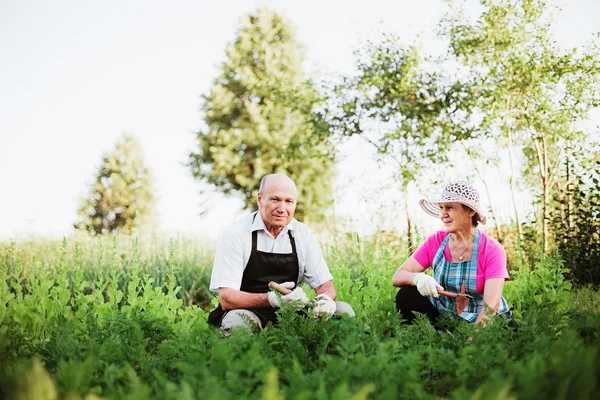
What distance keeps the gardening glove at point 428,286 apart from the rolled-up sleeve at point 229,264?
1109 millimetres

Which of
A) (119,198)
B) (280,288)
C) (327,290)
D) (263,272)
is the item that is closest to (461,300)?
(327,290)

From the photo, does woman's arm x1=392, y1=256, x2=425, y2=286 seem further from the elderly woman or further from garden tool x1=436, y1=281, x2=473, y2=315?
garden tool x1=436, y1=281, x2=473, y2=315

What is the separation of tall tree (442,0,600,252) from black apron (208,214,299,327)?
5.80 m

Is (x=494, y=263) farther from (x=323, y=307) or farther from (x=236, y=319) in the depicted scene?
(x=236, y=319)

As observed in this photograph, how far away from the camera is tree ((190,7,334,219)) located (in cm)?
1897

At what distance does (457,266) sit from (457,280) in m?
0.09

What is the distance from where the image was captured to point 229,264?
3.51 m

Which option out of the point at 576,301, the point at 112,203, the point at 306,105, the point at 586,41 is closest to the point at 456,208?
the point at 576,301

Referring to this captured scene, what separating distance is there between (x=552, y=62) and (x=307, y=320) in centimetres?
733

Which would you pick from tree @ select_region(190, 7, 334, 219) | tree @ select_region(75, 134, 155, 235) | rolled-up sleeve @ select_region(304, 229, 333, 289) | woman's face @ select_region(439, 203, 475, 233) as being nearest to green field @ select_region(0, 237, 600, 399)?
rolled-up sleeve @ select_region(304, 229, 333, 289)

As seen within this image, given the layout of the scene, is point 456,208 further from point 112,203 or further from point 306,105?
point 112,203

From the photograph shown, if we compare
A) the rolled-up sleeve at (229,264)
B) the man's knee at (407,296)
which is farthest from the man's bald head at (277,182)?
the man's knee at (407,296)

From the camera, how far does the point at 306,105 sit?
11.6 m

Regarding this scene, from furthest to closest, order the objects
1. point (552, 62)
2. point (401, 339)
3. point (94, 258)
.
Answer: point (552, 62) < point (94, 258) < point (401, 339)
